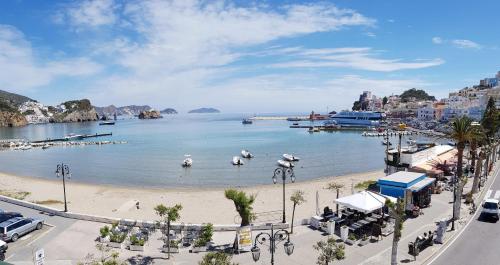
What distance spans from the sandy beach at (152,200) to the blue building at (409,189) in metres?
4.71

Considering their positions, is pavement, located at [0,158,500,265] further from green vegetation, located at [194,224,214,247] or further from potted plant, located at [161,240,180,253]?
green vegetation, located at [194,224,214,247]

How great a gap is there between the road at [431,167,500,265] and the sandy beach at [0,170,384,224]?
9.62 meters

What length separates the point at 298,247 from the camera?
18609 millimetres

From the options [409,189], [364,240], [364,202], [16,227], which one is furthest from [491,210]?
[16,227]

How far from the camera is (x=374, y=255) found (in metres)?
17.5

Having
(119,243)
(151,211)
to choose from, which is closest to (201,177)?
(151,211)

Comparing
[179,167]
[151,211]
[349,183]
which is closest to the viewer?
[151,211]

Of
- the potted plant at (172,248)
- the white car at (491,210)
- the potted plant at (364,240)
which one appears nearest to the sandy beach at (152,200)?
the potted plant at (364,240)

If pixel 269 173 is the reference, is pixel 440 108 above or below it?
above

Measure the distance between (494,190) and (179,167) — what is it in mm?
44594

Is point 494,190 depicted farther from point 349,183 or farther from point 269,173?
point 269,173

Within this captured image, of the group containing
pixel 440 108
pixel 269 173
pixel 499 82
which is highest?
pixel 499 82

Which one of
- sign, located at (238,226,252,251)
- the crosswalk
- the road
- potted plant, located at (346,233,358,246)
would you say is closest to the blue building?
the road

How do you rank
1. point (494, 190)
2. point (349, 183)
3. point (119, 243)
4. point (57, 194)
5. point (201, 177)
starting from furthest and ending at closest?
1. point (201, 177)
2. point (349, 183)
3. point (57, 194)
4. point (494, 190)
5. point (119, 243)
